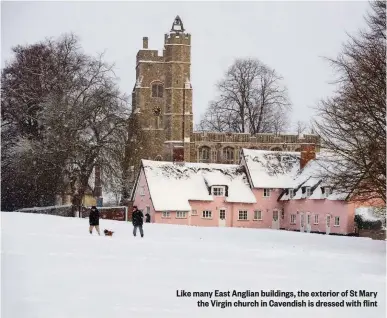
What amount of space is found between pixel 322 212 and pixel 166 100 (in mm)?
20416

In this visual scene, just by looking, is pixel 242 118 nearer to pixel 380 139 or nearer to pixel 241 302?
pixel 380 139

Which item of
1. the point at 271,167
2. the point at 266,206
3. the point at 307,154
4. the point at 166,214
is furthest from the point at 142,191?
the point at 307,154

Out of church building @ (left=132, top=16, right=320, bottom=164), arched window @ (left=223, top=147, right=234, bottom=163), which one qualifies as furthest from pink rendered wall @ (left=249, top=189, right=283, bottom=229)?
arched window @ (left=223, top=147, right=234, bottom=163)

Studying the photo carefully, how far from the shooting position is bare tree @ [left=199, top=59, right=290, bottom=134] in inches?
1340

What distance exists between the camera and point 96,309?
28.5 feet

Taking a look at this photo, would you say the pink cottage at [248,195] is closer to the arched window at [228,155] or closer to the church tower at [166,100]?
the church tower at [166,100]

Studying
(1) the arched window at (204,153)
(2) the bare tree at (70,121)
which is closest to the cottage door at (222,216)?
(2) the bare tree at (70,121)

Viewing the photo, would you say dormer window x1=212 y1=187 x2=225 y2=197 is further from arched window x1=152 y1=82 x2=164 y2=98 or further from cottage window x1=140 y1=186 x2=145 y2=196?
arched window x1=152 y1=82 x2=164 y2=98

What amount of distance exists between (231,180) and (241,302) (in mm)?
32329

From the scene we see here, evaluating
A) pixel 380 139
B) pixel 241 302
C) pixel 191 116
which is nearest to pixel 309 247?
pixel 380 139

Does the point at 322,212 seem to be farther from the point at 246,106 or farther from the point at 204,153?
the point at 204,153

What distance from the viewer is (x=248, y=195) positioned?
4062cm

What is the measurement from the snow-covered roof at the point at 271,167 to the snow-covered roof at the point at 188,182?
2.51ft

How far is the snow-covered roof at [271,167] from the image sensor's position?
135ft
